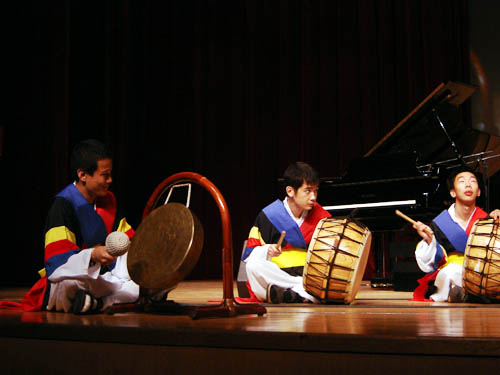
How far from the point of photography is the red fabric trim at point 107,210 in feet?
8.61

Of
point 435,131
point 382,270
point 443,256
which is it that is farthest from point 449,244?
point 435,131

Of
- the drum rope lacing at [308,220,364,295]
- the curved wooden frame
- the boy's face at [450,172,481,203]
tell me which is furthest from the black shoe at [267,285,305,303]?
the boy's face at [450,172,481,203]

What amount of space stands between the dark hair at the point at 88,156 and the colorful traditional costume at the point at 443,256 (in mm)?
1934

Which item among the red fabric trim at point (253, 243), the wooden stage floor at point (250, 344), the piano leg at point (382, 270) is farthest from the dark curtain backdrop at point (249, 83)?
the wooden stage floor at point (250, 344)

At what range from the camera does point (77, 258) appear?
2373 mm

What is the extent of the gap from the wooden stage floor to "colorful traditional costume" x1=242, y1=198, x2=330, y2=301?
0.95 meters

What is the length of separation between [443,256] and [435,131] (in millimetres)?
1824

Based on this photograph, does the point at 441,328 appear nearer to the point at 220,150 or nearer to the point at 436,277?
the point at 436,277

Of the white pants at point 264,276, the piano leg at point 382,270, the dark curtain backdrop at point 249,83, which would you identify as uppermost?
the dark curtain backdrop at point 249,83

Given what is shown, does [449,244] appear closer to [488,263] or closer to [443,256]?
[443,256]

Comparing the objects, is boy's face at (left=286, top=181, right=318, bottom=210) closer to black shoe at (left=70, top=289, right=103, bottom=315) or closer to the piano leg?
black shoe at (left=70, top=289, right=103, bottom=315)

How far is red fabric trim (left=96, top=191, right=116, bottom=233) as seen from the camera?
2623mm

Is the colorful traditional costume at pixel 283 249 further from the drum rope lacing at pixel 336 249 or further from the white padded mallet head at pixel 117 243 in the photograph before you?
the white padded mallet head at pixel 117 243

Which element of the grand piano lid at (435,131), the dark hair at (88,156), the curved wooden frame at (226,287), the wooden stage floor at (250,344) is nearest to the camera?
the wooden stage floor at (250,344)
